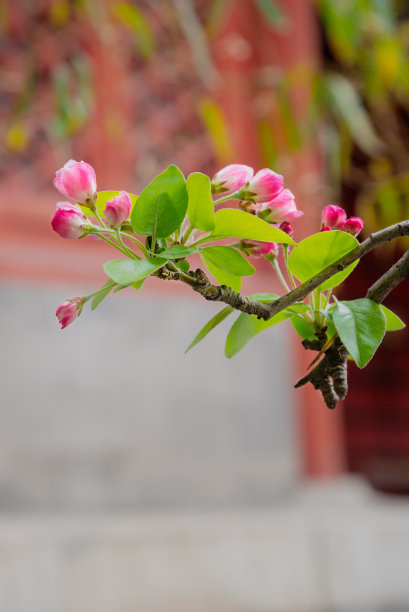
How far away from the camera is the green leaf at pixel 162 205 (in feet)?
1.04

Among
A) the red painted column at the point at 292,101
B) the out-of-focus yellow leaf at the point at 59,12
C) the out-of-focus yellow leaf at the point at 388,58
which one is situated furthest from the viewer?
the red painted column at the point at 292,101

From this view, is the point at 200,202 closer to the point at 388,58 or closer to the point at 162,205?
the point at 162,205

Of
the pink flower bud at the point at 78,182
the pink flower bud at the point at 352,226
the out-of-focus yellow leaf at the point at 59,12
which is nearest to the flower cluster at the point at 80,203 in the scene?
the pink flower bud at the point at 78,182

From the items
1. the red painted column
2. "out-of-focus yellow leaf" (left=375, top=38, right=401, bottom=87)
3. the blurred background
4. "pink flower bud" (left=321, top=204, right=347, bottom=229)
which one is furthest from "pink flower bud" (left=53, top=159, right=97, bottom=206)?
the red painted column

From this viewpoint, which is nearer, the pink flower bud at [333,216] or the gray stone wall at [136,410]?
the pink flower bud at [333,216]

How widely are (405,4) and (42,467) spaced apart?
2.87 metres

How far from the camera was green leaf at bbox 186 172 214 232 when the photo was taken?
332 mm

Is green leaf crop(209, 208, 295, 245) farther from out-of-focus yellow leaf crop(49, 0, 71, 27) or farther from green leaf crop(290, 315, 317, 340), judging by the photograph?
out-of-focus yellow leaf crop(49, 0, 71, 27)

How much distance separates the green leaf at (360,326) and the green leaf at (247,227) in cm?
4

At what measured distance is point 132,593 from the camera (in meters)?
1.89

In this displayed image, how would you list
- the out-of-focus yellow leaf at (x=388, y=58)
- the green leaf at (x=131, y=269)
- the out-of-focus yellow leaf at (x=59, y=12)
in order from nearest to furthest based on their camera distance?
the green leaf at (x=131, y=269)
the out-of-focus yellow leaf at (x=388, y=58)
the out-of-focus yellow leaf at (x=59, y=12)

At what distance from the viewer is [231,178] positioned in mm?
380

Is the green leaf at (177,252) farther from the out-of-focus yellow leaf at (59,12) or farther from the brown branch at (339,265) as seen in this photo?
the out-of-focus yellow leaf at (59,12)

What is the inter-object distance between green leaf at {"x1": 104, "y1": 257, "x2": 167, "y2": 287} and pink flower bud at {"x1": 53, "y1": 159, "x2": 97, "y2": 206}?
0.05 m
